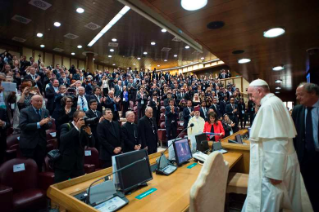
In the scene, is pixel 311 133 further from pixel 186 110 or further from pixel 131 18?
pixel 131 18

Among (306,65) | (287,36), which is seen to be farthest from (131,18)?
(306,65)

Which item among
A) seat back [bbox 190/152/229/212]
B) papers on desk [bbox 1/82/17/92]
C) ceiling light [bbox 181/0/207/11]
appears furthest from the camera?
papers on desk [bbox 1/82/17/92]

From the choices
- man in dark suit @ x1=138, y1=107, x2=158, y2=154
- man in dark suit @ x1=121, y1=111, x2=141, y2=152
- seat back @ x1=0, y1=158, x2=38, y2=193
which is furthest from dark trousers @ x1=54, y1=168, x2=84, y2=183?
man in dark suit @ x1=138, y1=107, x2=158, y2=154

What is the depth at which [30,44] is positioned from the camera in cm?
1162

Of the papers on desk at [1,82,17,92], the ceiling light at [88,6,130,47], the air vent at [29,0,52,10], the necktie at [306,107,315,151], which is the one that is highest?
the ceiling light at [88,6,130,47]

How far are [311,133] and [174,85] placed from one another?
28.0 feet

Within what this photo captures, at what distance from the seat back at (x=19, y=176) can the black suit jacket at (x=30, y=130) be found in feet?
1.01

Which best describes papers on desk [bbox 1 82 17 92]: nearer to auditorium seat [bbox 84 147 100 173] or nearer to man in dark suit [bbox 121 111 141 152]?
auditorium seat [bbox 84 147 100 173]

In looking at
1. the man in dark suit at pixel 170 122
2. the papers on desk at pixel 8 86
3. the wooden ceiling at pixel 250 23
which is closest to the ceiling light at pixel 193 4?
the wooden ceiling at pixel 250 23

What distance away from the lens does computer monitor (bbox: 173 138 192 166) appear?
2266mm

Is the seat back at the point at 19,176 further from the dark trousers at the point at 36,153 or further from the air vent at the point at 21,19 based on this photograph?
the air vent at the point at 21,19

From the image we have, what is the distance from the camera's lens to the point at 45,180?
2484 millimetres

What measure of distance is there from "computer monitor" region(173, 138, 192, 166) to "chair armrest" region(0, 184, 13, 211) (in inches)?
73.5

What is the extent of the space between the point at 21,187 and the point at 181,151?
2.12m
